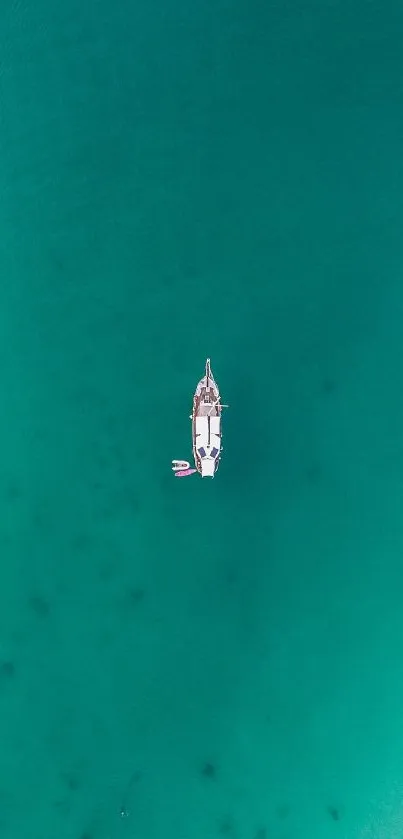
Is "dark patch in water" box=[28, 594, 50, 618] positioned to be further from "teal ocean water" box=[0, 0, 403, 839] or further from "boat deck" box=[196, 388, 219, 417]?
"boat deck" box=[196, 388, 219, 417]

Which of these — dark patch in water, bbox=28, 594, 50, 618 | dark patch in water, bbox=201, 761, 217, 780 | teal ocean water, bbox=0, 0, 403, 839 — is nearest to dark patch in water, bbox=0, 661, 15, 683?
teal ocean water, bbox=0, 0, 403, 839

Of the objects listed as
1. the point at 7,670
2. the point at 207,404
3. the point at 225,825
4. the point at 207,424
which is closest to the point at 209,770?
the point at 225,825

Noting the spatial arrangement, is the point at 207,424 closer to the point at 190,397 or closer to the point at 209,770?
the point at 190,397

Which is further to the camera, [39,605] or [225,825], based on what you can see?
[225,825]

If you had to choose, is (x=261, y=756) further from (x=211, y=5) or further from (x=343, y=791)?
(x=211, y=5)

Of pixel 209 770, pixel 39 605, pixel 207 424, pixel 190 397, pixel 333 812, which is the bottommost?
pixel 333 812

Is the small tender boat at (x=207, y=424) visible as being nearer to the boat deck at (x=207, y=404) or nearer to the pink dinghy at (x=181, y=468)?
the boat deck at (x=207, y=404)

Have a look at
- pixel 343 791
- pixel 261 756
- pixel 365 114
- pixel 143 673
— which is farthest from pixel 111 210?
pixel 343 791
